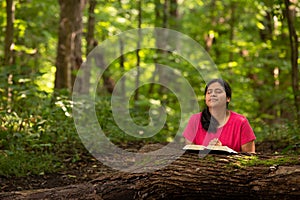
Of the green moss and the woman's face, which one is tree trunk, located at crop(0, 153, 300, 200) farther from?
the woman's face

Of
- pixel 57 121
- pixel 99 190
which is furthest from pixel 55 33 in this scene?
pixel 99 190

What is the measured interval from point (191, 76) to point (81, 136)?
6529mm

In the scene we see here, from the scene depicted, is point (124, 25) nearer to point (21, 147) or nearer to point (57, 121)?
point (57, 121)

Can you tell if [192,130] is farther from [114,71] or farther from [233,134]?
[114,71]

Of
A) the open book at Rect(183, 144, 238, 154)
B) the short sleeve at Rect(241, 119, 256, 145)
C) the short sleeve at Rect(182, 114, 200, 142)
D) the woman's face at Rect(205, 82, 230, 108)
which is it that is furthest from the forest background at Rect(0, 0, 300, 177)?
the open book at Rect(183, 144, 238, 154)

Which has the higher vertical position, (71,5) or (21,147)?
(71,5)

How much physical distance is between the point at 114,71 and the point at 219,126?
1016cm

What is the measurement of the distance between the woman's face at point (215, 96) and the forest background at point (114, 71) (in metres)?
1.35

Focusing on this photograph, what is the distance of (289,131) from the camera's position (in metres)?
7.34

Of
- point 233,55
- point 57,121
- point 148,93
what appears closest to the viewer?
point 57,121

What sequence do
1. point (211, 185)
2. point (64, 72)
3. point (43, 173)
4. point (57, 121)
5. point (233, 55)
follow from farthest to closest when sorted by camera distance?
point (233, 55) → point (64, 72) → point (57, 121) → point (43, 173) → point (211, 185)

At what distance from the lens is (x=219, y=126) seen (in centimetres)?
475

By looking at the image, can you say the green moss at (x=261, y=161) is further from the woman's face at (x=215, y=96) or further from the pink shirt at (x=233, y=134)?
the woman's face at (x=215, y=96)

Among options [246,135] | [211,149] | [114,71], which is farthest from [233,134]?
[114,71]
